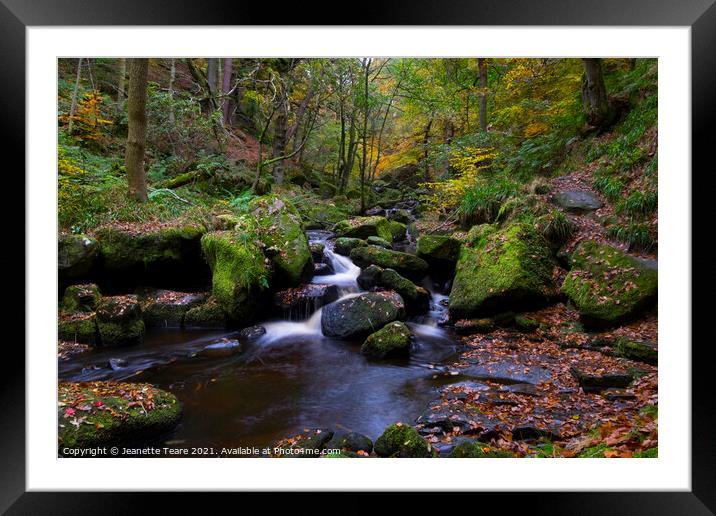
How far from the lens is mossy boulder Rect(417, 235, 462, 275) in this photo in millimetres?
8789

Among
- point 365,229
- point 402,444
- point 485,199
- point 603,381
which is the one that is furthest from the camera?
point 365,229

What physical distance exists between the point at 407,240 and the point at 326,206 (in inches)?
154

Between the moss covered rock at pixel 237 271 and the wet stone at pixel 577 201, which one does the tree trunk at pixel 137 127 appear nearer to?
the moss covered rock at pixel 237 271

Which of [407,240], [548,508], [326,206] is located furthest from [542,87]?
[548,508]

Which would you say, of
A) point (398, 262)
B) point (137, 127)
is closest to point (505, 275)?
point (398, 262)

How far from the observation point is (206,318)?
22.5 ft

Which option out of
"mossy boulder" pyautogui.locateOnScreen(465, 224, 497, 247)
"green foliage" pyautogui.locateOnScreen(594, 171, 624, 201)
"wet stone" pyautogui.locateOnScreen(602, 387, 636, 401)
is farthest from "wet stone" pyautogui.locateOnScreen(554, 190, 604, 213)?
"wet stone" pyautogui.locateOnScreen(602, 387, 636, 401)

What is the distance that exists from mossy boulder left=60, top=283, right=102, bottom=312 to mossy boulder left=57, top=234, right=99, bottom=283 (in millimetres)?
289

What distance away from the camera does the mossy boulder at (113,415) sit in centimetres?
302

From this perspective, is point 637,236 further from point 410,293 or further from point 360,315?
point 360,315

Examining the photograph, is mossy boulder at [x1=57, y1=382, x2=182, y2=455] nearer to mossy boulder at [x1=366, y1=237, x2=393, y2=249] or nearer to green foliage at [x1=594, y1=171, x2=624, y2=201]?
green foliage at [x1=594, y1=171, x2=624, y2=201]

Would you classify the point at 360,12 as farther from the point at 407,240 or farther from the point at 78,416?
the point at 407,240

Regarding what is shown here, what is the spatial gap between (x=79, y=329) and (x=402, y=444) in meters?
5.44

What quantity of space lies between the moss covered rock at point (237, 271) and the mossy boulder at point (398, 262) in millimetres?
2861
